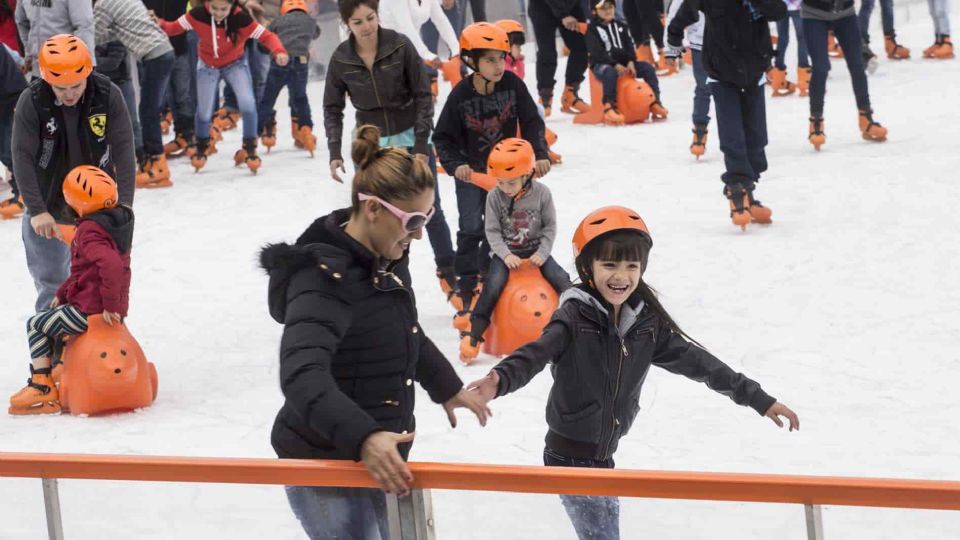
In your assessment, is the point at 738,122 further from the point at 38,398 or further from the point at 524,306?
the point at 38,398

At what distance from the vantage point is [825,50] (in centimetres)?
918

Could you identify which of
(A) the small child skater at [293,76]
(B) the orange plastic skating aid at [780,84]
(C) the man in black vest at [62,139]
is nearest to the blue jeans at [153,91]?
(A) the small child skater at [293,76]

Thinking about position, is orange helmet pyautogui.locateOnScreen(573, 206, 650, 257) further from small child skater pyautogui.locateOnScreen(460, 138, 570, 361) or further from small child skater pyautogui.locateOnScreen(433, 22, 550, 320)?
small child skater pyautogui.locateOnScreen(433, 22, 550, 320)

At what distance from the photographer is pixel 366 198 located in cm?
267

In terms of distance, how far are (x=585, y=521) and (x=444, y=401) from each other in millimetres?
544

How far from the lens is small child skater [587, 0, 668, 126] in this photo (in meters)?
10.8

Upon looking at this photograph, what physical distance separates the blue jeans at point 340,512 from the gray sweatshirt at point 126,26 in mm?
7307

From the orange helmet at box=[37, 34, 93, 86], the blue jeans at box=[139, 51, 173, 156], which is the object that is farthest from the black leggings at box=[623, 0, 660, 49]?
the orange helmet at box=[37, 34, 93, 86]

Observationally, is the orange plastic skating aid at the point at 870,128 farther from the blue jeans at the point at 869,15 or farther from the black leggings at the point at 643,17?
the blue jeans at the point at 869,15

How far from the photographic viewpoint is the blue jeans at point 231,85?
32.6 feet

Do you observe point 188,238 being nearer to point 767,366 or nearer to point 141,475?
point 767,366

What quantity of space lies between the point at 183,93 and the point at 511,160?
5.65 meters

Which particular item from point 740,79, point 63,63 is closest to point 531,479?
point 63,63

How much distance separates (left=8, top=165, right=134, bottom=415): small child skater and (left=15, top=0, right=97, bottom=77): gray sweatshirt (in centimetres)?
322
